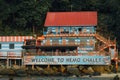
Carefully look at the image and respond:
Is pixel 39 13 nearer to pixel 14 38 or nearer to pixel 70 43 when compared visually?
pixel 14 38

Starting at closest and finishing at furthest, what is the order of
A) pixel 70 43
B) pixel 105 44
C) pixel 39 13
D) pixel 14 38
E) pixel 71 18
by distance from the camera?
1. pixel 105 44
2. pixel 70 43
3. pixel 14 38
4. pixel 71 18
5. pixel 39 13

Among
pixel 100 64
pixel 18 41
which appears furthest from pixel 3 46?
pixel 100 64

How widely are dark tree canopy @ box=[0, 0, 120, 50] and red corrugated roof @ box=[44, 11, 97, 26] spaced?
319 cm

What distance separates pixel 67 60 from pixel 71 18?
28.8 ft

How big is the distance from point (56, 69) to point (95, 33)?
900 centimetres

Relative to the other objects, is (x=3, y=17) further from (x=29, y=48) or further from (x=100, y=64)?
(x=100, y=64)

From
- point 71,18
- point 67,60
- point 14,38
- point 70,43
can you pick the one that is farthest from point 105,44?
point 14,38

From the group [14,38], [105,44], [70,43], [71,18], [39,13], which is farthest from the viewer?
[39,13]

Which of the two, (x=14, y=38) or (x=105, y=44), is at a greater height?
(x=14, y=38)

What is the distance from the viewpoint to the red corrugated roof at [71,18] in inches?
3182

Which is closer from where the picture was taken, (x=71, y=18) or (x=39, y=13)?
(x=71, y=18)

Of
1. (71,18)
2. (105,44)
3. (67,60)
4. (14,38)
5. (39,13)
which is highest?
(39,13)

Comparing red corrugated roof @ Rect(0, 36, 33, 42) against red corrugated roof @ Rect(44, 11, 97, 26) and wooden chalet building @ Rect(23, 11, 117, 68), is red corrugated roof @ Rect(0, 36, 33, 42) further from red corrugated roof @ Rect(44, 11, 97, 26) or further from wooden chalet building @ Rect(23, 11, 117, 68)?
red corrugated roof @ Rect(44, 11, 97, 26)

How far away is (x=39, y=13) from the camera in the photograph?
85188 millimetres
